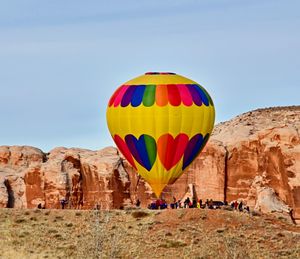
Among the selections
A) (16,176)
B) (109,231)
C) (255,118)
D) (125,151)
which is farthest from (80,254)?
(255,118)

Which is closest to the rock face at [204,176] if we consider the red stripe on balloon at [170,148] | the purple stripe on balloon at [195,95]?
the red stripe on balloon at [170,148]

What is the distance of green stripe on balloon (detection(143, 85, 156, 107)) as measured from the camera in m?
76.8

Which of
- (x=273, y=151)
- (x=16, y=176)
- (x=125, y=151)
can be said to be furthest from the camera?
(x=16, y=176)

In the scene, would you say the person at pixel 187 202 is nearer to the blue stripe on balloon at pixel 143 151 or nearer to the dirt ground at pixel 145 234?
the blue stripe on balloon at pixel 143 151

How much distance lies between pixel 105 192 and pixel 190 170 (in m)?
6.01

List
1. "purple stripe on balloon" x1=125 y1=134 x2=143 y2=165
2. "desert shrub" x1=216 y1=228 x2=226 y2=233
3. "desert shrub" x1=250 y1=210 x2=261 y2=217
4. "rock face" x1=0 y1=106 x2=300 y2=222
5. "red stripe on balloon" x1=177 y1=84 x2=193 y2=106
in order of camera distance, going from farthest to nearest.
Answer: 1. "rock face" x1=0 y1=106 x2=300 y2=222
2. "desert shrub" x1=250 y1=210 x2=261 y2=217
3. "purple stripe on balloon" x1=125 y1=134 x2=143 y2=165
4. "red stripe on balloon" x1=177 y1=84 x2=193 y2=106
5. "desert shrub" x1=216 y1=228 x2=226 y2=233

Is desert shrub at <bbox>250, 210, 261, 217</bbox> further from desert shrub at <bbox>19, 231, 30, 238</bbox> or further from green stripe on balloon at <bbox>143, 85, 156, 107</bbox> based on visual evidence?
desert shrub at <bbox>19, 231, 30, 238</bbox>

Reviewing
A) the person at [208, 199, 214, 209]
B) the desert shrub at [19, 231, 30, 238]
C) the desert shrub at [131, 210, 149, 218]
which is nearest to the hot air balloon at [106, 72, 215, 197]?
the desert shrub at [131, 210, 149, 218]

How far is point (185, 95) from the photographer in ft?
254

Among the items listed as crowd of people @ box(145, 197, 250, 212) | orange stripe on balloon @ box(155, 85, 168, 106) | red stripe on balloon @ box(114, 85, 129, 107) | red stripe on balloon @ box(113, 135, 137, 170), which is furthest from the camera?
crowd of people @ box(145, 197, 250, 212)

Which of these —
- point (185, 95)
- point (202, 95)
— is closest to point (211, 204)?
point (202, 95)

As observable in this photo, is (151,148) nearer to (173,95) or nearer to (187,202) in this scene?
(173,95)

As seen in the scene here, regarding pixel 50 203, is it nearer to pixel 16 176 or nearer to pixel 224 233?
pixel 16 176

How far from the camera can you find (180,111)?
76688mm
